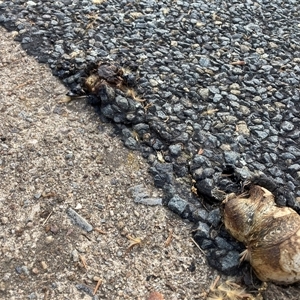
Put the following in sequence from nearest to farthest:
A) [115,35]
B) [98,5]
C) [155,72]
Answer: [155,72] → [115,35] → [98,5]

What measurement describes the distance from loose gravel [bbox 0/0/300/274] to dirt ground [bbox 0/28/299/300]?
157 millimetres

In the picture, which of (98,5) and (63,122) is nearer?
(63,122)

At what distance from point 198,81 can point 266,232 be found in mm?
1690

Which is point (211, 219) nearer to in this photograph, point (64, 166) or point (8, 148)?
point (64, 166)

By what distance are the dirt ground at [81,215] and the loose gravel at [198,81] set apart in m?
0.16

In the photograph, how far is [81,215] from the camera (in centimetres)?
335

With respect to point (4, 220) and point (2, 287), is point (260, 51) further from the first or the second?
point (2, 287)

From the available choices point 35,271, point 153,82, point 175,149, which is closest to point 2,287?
point 35,271

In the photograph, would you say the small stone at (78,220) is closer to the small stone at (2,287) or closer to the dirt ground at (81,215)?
the dirt ground at (81,215)

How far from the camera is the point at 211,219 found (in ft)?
10.9

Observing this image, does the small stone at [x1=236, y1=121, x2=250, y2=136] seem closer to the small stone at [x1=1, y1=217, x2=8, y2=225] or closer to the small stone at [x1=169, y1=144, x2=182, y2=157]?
the small stone at [x1=169, y1=144, x2=182, y2=157]

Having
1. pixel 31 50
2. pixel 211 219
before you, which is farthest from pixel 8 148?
pixel 211 219

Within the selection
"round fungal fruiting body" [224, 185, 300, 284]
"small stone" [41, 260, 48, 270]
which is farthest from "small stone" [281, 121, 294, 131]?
"small stone" [41, 260, 48, 270]

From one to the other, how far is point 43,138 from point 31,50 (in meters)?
1.12
